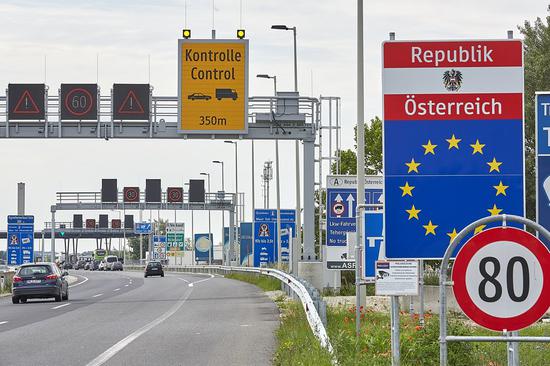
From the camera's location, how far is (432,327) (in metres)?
13.9

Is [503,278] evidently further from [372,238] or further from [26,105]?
[26,105]

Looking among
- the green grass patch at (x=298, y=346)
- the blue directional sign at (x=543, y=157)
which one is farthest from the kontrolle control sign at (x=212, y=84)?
the blue directional sign at (x=543, y=157)

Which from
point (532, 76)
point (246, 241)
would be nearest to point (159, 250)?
point (246, 241)

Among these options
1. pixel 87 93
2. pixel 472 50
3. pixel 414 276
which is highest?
pixel 87 93

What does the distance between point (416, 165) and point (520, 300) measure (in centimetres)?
200

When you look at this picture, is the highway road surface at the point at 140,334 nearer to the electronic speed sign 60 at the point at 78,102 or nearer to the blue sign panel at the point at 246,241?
the electronic speed sign 60 at the point at 78,102

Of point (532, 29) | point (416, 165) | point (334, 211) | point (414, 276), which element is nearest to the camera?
point (416, 165)

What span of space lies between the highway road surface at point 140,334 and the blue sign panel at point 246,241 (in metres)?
39.0

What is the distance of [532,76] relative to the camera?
48719mm

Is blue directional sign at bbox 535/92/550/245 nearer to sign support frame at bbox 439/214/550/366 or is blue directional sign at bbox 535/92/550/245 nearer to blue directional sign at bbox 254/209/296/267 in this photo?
sign support frame at bbox 439/214/550/366

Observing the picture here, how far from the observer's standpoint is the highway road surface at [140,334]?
16.9m

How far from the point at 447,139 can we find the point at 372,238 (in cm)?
696

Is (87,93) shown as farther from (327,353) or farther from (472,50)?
(472,50)

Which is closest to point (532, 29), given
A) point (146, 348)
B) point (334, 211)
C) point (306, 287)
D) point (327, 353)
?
point (334, 211)
